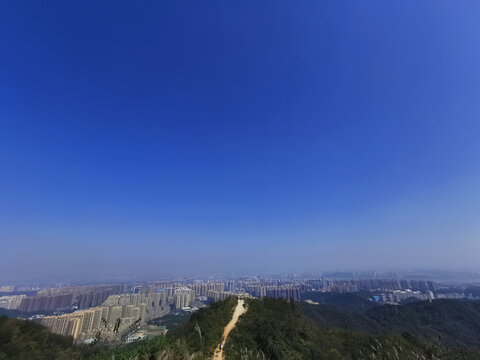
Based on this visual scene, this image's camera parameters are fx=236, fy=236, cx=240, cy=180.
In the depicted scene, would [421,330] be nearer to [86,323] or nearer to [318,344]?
[318,344]

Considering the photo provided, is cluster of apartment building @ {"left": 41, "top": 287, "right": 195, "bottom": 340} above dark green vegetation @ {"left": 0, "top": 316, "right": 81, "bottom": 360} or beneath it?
beneath

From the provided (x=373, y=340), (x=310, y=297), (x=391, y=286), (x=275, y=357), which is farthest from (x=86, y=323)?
(x=391, y=286)

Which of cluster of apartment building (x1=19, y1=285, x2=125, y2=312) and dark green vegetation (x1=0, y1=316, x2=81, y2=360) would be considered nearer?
dark green vegetation (x1=0, y1=316, x2=81, y2=360)

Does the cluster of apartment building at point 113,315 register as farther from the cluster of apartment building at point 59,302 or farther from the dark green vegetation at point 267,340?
the cluster of apartment building at point 59,302

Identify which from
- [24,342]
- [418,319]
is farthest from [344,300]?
[24,342]

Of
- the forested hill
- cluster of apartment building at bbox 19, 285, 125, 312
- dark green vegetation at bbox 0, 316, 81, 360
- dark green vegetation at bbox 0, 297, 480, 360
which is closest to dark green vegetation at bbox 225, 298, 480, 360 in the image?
dark green vegetation at bbox 0, 297, 480, 360

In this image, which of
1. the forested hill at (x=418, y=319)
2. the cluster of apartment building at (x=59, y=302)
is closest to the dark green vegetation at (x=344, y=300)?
the forested hill at (x=418, y=319)

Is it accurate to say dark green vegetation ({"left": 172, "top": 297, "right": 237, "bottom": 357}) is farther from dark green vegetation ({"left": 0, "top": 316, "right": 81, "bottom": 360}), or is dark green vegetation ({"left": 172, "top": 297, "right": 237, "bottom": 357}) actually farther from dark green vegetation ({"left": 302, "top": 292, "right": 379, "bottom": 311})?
dark green vegetation ({"left": 302, "top": 292, "right": 379, "bottom": 311})

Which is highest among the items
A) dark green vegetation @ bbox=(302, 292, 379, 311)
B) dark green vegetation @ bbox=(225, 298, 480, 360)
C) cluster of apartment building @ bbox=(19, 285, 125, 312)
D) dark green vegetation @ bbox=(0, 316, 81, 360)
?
dark green vegetation @ bbox=(0, 316, 81, 360)
